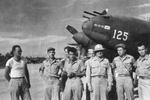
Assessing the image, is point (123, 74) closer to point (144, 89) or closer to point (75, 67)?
point (144, 89)

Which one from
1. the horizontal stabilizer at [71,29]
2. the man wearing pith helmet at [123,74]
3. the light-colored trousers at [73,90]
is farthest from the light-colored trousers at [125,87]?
the horizontal stabilizer at [71,29]

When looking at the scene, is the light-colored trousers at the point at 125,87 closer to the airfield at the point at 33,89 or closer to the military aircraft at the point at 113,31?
the military aircraft at the point at 113,31

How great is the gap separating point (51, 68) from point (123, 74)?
5.59ft

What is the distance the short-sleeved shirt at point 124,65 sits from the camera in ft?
14.6

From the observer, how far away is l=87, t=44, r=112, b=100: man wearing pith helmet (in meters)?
4.24

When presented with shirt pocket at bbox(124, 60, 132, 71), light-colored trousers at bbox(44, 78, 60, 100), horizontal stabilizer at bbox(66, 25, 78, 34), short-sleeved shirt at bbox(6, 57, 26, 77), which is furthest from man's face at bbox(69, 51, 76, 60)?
horizontal stabilizer at bbox(66, 25, 78, 34)

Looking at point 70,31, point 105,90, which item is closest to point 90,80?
point 105,90

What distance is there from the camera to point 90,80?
4.39m

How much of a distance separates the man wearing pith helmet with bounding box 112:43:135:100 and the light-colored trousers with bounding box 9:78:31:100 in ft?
6.58

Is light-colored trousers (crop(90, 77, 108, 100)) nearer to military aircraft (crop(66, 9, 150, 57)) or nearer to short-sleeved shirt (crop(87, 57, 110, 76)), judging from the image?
short-sleeved shirt (crop(87, 57, 110, 76))

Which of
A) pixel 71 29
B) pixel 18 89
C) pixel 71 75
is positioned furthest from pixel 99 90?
pixel 71 29

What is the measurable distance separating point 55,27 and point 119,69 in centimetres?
517

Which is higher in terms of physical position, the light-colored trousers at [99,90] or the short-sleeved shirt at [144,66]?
the short-sleeved shirt at [144,66]

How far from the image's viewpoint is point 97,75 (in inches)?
172
